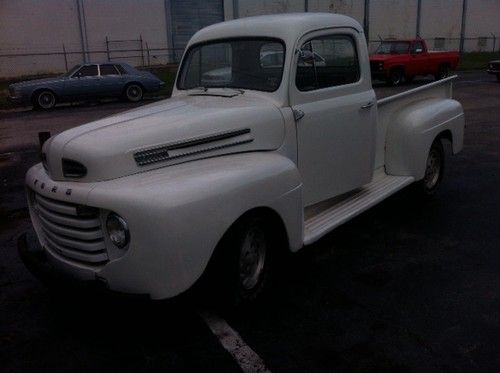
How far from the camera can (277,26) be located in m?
4.52

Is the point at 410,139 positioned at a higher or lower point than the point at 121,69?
higher

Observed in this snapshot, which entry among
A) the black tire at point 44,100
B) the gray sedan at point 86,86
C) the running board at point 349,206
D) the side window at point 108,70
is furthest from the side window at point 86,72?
the running board at point 349,206

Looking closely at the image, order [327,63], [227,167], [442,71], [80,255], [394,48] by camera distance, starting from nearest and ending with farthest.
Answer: [80,255], [227,167], [327,63], [394,48], [442,71]

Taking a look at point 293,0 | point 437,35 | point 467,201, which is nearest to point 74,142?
point 467,201

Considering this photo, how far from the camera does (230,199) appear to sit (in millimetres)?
3367

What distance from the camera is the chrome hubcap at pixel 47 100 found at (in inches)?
688

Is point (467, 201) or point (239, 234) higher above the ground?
point (239, 234)

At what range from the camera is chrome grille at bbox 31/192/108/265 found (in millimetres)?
3258

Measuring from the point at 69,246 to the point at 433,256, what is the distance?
311 cm

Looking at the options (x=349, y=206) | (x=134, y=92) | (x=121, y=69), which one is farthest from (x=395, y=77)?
(x=349, y=206)

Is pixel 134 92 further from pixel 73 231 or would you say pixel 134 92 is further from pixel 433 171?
pixel 73 231

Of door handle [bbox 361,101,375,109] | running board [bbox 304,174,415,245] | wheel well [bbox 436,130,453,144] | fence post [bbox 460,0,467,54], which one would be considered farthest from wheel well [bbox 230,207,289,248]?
fence post [bbox 460,0,467,54]

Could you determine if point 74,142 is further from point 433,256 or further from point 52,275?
point 433,256

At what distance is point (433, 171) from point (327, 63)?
244 cm
